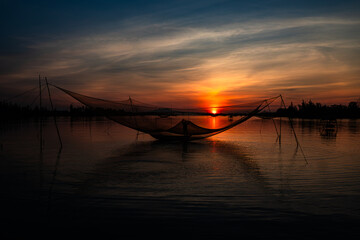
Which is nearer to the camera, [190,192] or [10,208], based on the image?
[10,208]

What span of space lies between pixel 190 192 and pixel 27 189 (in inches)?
121

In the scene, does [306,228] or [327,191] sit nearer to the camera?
[306,228]

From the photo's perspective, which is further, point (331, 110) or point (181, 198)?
point (331, 110)

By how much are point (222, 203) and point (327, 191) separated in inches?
84.4

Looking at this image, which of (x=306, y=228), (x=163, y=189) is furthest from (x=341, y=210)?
(x=163, y=189)

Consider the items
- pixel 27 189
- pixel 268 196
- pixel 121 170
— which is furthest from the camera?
pixel 121 170

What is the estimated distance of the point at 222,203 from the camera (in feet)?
14.7

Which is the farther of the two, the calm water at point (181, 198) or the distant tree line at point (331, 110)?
the distant tree line at point (331, 110)

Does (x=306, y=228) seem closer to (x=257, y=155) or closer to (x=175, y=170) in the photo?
(x=175, y=170)

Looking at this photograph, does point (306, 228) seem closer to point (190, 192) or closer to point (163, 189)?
point (190, 192)

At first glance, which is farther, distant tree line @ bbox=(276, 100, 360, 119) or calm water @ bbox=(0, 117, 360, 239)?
distant tree line @ bbox=(276, 100, 360, 119)

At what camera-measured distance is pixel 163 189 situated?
5.30m

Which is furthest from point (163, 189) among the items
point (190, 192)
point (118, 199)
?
point (118, 199)

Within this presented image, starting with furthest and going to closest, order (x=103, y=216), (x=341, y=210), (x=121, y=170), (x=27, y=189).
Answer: (x=121, y=170) < (x=27, y=189) < (x=341, y=210) < (x=103, y=216)
